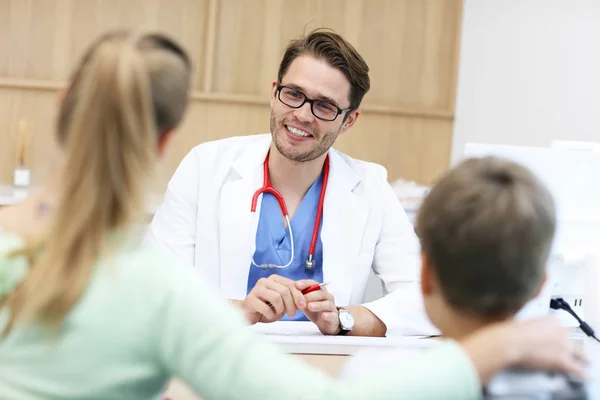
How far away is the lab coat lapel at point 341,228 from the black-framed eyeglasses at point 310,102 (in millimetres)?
176

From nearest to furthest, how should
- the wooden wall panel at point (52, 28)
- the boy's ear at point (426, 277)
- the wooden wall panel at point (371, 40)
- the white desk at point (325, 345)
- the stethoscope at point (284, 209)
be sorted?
1. the boy's ear at point (426, 277)
2. the white desk at point (325, 345)
3. the stethoscope at point (284, 209)
4. the wooden wall panel at point (52, 28)
5. the wooden wall panel at point (371, 40)

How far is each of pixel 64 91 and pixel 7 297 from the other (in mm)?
232

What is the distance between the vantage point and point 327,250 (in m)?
2.04

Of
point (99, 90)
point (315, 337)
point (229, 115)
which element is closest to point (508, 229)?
point (99, 90)

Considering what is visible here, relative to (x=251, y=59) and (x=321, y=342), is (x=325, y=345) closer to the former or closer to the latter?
(x=321, y=342)

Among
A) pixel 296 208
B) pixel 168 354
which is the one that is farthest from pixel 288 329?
pixel 168 354

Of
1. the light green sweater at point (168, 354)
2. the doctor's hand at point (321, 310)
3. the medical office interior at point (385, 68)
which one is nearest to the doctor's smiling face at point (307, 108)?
the doctor's hand at point (321, 310)

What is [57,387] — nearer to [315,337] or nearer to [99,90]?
[99,90]

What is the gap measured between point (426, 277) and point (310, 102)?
1.23 m

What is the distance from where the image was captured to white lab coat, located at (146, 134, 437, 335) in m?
2.03

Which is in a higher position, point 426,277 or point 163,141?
point 163,141

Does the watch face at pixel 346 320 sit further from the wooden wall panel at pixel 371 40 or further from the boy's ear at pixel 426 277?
the wooden wall panel at pixel 371 40

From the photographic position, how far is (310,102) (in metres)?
2.07

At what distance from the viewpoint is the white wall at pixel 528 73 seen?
10.7 ft
